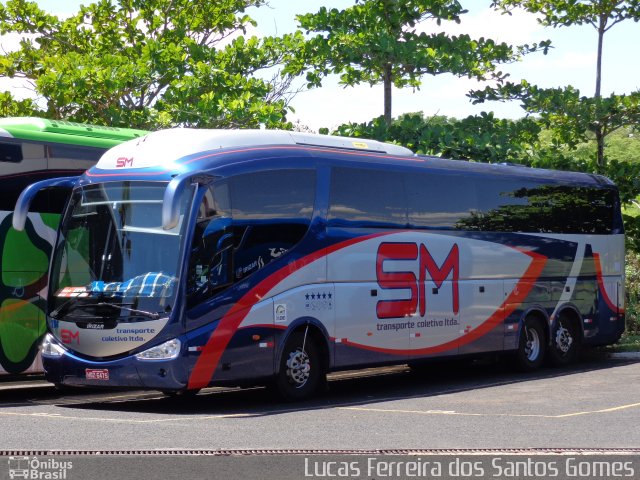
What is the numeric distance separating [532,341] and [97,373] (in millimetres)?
9192

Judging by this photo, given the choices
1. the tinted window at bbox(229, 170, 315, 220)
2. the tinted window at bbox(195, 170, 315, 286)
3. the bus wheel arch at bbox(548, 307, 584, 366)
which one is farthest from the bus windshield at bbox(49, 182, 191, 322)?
the bus wheel arch at bbox(548, 307, 584, 366)

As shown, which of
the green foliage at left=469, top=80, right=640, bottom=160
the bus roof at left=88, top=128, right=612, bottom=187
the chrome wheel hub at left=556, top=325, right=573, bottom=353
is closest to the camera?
the bus roof at left=88, top=128, right=612, bottom=187

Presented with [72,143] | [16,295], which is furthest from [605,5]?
[16,295]

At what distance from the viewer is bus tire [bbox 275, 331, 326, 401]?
1487cm

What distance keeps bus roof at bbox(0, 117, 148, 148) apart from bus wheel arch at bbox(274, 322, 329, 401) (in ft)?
→ 14.2

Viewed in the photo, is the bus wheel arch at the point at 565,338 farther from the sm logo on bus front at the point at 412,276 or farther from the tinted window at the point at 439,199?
the tinted window at the point at 439,199

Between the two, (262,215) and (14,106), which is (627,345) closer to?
(262,215)

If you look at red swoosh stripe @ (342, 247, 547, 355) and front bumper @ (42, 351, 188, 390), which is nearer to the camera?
front bumper @ (42, 351, 188, 390)

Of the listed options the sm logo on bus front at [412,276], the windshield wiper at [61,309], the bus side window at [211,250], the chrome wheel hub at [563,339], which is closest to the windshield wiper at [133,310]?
the bus side window at [211,250]

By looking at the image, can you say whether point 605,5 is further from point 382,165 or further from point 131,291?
point 131,291

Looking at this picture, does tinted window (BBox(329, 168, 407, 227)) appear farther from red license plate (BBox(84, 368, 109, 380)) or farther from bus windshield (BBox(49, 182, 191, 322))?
red license plate (BBox(84, 368, 109, 380))

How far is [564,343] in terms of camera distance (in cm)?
2114

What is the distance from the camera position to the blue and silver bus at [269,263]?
13773 mm

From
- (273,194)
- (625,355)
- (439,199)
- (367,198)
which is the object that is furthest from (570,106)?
(273,194)
